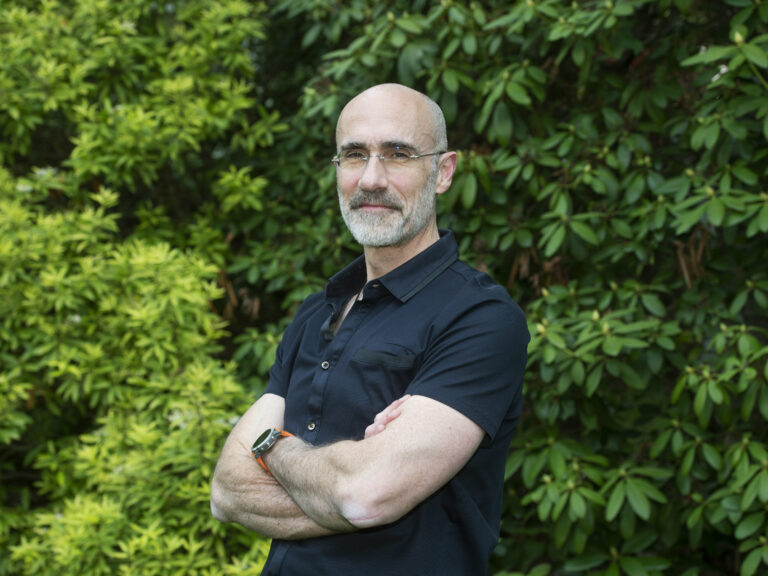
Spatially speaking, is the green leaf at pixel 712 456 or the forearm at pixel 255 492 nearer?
the forearm at pixel 255 492

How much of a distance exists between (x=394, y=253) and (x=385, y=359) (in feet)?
1.04

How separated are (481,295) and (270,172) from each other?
297cm

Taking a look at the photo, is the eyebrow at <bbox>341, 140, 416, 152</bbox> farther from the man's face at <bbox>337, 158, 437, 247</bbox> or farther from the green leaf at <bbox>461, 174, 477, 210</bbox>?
the green leaf at <bbox>461, 174, 477, 210</bbox>

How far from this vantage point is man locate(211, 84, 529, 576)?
161 cm

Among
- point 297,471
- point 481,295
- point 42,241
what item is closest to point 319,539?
point 297,471

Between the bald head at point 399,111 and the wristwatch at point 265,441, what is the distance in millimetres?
710

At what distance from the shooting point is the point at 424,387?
64.8 inches

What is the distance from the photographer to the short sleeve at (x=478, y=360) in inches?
64.2

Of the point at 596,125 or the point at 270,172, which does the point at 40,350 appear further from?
the point at 596,125

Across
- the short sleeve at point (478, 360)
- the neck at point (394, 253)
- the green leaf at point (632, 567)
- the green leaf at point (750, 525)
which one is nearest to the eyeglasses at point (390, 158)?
the neck at point (394, 253)

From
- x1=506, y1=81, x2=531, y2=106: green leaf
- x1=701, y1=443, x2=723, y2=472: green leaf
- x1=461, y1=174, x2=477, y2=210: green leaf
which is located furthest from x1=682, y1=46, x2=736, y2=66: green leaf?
x1=701, y1=443, x2=723, y2=472: green leaf

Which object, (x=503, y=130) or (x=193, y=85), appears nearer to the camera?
(x=503, y=130)

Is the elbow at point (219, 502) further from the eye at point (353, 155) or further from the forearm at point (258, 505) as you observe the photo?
the eye at point (353, 155)

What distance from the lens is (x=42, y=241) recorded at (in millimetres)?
3863
